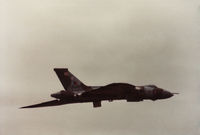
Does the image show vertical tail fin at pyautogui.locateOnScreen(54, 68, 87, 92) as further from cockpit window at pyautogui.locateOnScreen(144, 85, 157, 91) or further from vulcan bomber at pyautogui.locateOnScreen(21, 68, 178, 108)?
cockpit window at pyautogui.locateOnScreen(144, 85, 157, 91)

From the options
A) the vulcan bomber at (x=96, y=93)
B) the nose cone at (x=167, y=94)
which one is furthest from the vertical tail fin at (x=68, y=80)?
the nose cone at (x=167, y=94)

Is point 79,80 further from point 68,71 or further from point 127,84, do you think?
point 127,84

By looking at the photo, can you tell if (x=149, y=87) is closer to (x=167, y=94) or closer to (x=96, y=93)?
(x=167, y=94)

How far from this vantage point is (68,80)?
4625 centimetres

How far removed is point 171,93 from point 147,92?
7.62 ft

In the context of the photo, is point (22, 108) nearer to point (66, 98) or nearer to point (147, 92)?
point (66, 98)

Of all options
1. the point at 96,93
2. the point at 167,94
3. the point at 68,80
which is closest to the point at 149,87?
the point at 167,94

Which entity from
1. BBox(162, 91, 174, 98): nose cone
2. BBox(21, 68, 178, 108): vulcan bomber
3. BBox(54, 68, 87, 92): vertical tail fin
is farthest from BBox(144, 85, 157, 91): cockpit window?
BBox(54, 68, 87, 92): vertical tail fin

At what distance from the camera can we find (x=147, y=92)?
46.2 metres

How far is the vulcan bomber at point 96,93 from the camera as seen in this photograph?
4447 centimetres

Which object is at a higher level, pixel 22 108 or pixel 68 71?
pixel 68 71

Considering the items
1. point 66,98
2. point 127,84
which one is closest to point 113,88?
point 127,84

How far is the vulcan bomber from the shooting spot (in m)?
44.5

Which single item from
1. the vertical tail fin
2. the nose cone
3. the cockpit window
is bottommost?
the nose cone
